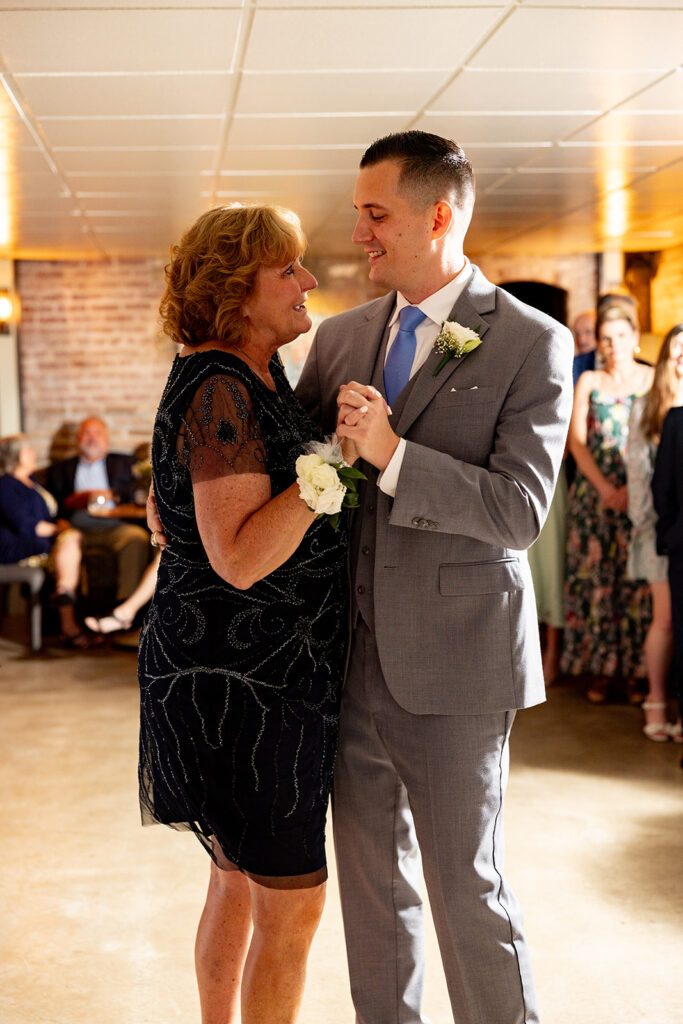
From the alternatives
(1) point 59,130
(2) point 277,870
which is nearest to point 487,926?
(2) point 277,870

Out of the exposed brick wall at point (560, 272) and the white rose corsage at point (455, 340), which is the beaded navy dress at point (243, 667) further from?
the exposed brick wall at point (560, 272)

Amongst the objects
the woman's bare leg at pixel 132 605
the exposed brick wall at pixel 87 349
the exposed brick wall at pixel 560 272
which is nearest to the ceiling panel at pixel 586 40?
the woman's bare leg at pixel 132 605

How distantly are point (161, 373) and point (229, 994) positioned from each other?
8.43m

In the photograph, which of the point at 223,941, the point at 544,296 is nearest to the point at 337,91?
the point at 223,941

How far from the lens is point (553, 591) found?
6.19 metres

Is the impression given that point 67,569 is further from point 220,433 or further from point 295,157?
point 220,433

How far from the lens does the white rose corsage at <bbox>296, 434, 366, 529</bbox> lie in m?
1.85

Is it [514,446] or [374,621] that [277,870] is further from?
[514,446]

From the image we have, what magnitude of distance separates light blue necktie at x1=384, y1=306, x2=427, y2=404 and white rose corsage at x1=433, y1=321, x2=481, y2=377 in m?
0.15

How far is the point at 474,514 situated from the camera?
1956 millimetres

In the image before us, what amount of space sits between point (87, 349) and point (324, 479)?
866 centimetres

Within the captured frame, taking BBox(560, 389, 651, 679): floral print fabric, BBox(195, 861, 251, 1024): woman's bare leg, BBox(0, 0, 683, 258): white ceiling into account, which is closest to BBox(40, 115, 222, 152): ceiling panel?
BBox(0, 0, 683, 258): white ceiling

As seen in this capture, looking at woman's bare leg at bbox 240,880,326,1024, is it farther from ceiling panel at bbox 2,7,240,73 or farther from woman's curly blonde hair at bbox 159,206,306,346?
ceiling panel at bbox 2,7,240,73

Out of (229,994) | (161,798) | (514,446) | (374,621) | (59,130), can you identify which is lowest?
(229,994)
